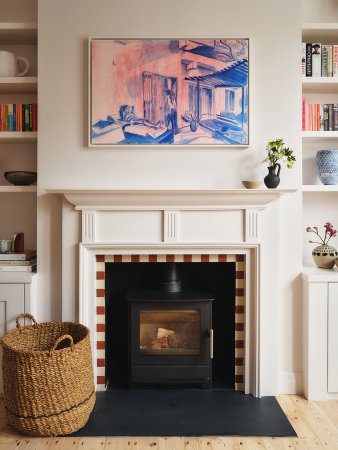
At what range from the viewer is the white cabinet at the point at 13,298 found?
2477 mm

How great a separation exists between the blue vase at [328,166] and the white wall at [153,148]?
0.68 feet

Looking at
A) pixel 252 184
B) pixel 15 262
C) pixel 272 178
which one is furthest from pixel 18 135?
pixel 272 178

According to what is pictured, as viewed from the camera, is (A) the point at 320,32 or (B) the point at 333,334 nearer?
(B) the point at 333,334

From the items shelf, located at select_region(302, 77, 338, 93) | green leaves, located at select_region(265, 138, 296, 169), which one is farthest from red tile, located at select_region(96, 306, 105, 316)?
shelf, located at select_region(302, 77, 338, 93)

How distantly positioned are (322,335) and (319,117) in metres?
1.37

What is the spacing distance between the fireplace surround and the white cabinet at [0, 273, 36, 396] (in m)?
0.21

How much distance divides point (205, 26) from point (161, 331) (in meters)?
1.92

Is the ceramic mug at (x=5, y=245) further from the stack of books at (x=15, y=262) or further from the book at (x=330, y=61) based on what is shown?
the book at (x=330, y=61)

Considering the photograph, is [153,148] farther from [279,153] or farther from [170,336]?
[170,336]

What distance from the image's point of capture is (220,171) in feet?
8.44

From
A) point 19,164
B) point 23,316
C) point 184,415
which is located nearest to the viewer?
point 184,415

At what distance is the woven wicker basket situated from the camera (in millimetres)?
2037

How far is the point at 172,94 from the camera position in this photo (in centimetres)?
255

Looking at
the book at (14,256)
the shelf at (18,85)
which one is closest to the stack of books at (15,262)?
the book at (14,256)
